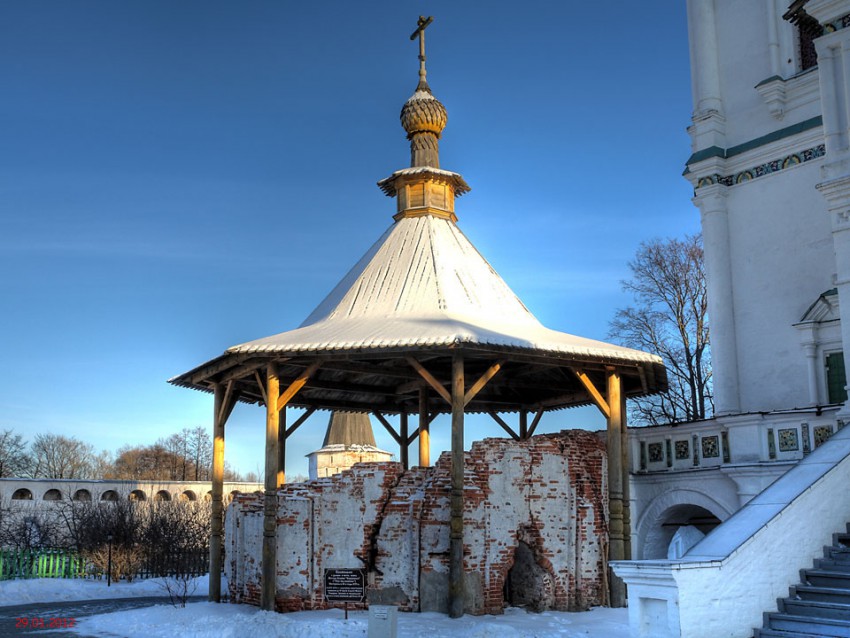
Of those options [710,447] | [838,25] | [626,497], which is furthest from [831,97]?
[626,497]

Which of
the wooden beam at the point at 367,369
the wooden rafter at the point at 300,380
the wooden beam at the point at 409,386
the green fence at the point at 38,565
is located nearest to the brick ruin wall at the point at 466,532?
the wooden rafter at the point at 300,380

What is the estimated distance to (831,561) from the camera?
809 centimetres

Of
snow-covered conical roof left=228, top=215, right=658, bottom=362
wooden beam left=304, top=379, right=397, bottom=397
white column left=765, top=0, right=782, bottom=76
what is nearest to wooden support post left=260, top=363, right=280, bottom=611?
snow-covered conical roof left=228, top=215, right=658, bottom=362

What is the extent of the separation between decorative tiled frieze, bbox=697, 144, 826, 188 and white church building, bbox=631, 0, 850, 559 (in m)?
0.03

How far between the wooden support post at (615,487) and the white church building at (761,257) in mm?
1036

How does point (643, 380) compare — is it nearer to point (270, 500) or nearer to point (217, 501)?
point (270, 500)

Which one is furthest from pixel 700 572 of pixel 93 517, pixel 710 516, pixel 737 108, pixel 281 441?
pixel 93 517

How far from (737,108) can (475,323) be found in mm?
7643

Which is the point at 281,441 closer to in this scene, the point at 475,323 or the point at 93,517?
the point at 475,323

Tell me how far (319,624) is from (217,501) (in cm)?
435

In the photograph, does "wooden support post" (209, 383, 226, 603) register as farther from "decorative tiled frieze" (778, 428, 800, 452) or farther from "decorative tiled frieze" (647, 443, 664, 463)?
"decorative tiled frieze" (778, 428, 800, 452)

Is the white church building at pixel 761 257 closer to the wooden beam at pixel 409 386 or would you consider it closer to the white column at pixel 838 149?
the white column at pixel 838 149

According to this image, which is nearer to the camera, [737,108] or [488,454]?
[488,454]

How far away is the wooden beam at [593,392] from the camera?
14.8 meters
